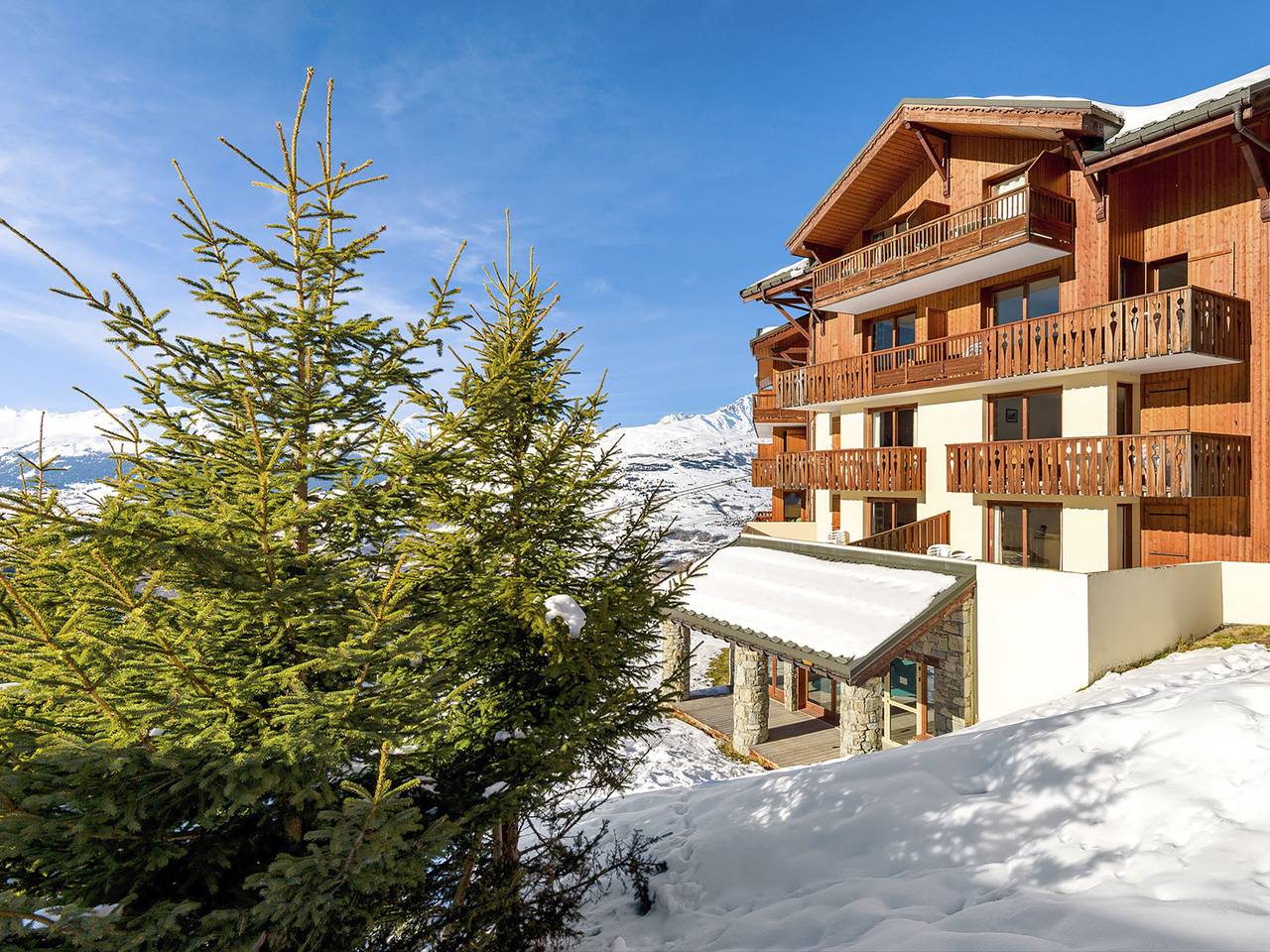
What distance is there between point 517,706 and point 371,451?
2.67m

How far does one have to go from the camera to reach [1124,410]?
12703 mm

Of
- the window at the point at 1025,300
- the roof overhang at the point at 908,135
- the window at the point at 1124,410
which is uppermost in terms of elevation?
the roof overhang at the point at 908,135

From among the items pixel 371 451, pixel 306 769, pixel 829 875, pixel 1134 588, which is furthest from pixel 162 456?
pixel 1134 588

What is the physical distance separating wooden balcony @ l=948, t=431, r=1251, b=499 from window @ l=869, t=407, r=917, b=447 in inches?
120

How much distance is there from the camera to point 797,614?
471 inches

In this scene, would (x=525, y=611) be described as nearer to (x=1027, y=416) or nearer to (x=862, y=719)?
(x=862, y=719)

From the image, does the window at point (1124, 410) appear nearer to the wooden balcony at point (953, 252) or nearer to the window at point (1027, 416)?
the window at point (1027, 416)

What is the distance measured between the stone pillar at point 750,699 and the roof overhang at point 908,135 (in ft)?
44.7

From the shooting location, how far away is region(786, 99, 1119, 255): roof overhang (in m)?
13.0

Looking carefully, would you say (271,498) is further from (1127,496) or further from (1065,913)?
(1127,496)

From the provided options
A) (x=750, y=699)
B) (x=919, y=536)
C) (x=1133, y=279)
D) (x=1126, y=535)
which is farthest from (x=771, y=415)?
(x=750, y=699)

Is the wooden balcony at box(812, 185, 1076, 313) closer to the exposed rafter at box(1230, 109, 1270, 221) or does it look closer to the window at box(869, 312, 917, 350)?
the window at box(869, 312, 917, 350)

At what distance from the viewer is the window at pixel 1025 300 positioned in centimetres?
1388

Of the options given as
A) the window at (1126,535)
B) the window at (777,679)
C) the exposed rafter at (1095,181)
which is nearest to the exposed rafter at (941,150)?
the exposed rafter at (1095,181)
